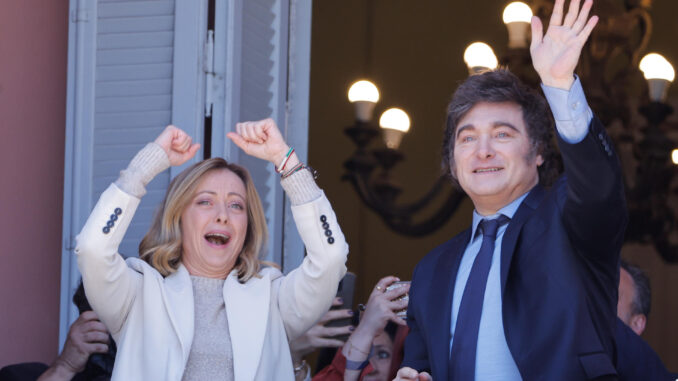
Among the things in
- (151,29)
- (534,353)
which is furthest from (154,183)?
(534,353)

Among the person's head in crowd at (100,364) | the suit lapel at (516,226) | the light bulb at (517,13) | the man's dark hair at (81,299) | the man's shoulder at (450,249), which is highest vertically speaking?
the light bulb at (517,13)

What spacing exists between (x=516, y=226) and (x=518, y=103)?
369 mm

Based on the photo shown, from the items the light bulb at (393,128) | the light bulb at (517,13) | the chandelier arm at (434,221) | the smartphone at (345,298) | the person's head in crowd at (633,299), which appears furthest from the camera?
the chandelier arm at (434,221)

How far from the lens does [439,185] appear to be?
5383mm

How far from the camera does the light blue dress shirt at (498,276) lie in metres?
2.19

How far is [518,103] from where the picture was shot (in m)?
2.70

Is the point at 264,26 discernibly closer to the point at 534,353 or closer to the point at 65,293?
Result: the point at 65,293

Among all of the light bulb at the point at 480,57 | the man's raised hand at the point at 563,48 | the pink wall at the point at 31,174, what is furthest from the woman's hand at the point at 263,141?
the light bulb at the point at 480,57

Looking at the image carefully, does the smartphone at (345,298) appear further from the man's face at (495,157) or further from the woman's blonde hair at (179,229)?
the man's face at (495,157)

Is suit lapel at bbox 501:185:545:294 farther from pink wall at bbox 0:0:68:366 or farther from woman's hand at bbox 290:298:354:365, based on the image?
pink wall at bbox 0:0:68:366

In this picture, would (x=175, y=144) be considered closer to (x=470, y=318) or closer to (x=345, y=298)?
(x=345, y=298)

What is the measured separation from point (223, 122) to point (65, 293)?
2.67 feet

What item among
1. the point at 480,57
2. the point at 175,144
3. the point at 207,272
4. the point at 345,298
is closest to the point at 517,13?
the point at 480,57

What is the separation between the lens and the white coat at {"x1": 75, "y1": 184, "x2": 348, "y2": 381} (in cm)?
267
